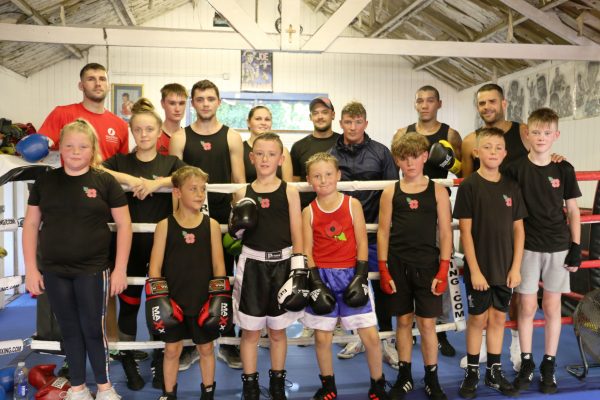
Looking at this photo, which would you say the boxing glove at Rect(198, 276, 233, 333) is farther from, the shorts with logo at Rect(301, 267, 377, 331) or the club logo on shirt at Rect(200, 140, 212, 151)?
the club logo on shirt at Rect(200, 140, 212, 151)

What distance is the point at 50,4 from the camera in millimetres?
7035

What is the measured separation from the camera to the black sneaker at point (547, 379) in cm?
267

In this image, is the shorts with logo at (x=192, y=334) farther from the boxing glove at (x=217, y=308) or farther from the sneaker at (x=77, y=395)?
the sneaker at (x=77, y=395)

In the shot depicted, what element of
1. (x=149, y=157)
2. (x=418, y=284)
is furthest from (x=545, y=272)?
(x=149, y=157)

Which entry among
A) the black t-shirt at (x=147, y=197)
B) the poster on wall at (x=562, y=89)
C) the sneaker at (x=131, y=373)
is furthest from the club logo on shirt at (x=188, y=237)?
the poster on wall at (x=562, y=89)

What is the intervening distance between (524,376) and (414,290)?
32.3 inches

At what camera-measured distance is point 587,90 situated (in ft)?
21.4

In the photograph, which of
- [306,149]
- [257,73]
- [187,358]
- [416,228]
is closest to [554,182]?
[416,228]

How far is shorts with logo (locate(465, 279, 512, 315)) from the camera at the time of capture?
8.51ft

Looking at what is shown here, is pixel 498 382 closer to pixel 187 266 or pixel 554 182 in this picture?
pixel 554 182

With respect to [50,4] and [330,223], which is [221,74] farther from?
[330,223]

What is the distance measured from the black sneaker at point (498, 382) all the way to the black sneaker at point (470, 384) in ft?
0.27

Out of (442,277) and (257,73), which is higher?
(257,73)

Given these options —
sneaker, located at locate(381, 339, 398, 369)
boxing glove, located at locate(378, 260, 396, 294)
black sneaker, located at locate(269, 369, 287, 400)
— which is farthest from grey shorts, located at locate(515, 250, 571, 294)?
black sneaker, located at locate(269, 369, 287, 400)
